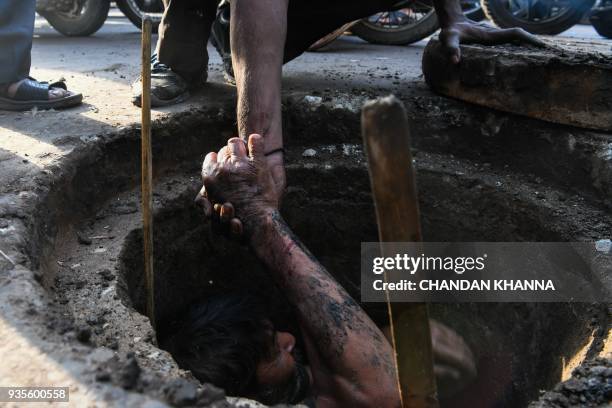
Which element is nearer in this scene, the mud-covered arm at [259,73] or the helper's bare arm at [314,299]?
the helper's bare arm at [314,299]

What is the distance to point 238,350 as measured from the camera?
187 cm

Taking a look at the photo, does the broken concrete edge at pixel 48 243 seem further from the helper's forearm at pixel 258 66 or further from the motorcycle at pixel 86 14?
the motorcycle at pixel 86 14

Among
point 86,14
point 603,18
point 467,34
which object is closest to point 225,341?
point 467,34

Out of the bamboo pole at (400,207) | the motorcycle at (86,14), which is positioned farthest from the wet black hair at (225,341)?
the motorcycle at (86,14)

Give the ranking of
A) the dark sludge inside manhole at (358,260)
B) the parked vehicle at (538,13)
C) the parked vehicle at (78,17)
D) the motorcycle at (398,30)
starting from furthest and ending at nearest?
the parked vehicle at (78,17), the parked vehicle at (538,13), the motorcycle at (398,30), the dark sludge inside manhole at (358,260)

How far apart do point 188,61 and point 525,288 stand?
5.51 feet

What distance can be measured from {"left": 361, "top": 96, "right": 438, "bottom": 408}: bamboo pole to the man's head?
943 millimetres

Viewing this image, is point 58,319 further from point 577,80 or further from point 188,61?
point 577,80

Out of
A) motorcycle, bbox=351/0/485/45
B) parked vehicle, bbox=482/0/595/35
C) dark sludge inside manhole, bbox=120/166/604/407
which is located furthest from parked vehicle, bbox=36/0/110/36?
dark sludge inside manhole, bbox=120/166/604/407

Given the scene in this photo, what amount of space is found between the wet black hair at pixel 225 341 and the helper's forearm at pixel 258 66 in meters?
0.62

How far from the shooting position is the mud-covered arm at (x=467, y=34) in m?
2.38

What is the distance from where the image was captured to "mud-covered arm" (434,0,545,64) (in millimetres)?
2385

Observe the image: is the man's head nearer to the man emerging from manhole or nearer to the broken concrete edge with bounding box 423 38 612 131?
the man emerging from manhole

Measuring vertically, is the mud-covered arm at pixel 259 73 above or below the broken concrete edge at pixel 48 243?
above
